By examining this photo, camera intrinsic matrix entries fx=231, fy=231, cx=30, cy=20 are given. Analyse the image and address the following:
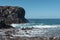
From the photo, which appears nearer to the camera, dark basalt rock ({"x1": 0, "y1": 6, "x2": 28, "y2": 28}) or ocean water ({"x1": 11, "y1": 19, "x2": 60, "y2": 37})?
ocean water ({"x1": 11, "y1": 19, "x2": 60, "y2": 37})

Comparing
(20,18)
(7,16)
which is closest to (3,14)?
(7,16)

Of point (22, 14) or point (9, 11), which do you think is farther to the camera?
point (22, 14)

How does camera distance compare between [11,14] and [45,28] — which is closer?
[45,28]

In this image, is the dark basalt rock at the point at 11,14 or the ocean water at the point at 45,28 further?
the dark basalt rock at the point at 11,14

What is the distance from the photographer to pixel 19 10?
117 m

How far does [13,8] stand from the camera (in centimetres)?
11400

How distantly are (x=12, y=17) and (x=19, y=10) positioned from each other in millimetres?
8737

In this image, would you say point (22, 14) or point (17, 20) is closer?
point (17, 20)

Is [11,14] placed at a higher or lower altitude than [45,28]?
lower

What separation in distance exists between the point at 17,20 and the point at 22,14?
33.9 feet

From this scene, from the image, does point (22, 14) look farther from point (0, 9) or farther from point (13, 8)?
A: point (0, 9)

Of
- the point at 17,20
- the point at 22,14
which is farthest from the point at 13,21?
the point at 22,14

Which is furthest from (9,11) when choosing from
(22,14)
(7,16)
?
(22,14)

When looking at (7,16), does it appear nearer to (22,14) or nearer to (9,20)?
(9,20)
